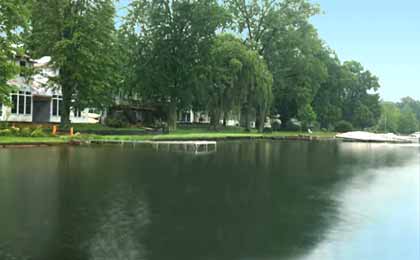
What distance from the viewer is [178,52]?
159 feet

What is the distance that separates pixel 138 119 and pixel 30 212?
5298 cm

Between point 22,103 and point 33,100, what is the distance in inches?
144

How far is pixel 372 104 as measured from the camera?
98.1 m

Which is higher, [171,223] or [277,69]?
[277,69]

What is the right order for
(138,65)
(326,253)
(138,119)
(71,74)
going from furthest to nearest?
(138,119) < (138,65) < (71,74) < (326,253)

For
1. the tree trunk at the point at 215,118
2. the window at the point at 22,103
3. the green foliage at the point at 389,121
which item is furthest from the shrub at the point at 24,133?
the green foliage at the point at 389,121

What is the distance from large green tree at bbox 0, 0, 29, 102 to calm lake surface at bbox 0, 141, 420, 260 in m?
14.2

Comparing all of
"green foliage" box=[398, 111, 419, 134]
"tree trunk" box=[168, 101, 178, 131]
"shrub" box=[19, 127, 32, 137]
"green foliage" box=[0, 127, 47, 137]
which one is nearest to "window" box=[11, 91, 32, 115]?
"green foliage" box=[0, 127, 47, 137]

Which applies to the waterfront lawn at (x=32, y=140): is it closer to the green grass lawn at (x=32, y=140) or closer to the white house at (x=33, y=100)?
the green grass lawn at (x=32, y=140)

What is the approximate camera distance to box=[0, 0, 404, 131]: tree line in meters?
37.8

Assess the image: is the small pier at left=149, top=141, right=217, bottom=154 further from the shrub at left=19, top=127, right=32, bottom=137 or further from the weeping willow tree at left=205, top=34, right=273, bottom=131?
the weeping willow tree at left=205, top=34, right=273, bottom=131

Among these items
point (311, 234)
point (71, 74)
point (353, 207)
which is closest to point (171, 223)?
point (311, 234)

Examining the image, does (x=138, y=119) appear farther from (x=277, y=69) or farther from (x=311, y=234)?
(x=311, y=234)

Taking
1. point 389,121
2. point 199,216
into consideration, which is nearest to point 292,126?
point 389,121
